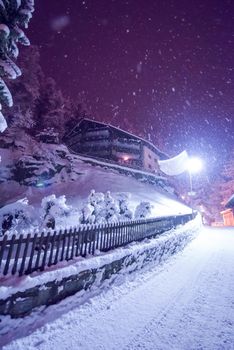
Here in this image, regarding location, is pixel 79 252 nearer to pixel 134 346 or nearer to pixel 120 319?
pixel 120 319

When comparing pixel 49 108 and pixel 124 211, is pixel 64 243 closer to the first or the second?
pixel 124 211

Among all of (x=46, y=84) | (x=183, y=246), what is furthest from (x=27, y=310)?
(x=46, y=84)

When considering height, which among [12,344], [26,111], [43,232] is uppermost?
[26,111]

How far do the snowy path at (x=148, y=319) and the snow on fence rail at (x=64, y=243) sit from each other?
108 centimetres

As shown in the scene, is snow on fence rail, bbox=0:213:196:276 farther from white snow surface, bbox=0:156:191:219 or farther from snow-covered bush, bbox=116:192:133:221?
white snow surface, bbox=0:156:191:219

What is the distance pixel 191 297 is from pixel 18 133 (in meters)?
26.2

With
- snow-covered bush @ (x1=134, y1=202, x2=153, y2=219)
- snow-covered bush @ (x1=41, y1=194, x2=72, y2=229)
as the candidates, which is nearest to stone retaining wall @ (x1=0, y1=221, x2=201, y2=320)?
snow-covered bush @ (x1=41, y1=194, x2=72, y2=229)

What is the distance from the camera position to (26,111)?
30844 millimetres

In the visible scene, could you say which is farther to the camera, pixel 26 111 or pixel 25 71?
pixel 25 71

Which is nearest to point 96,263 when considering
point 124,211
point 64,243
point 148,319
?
point 64,243

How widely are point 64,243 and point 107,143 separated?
116 feet

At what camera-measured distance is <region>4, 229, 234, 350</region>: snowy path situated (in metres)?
4.05

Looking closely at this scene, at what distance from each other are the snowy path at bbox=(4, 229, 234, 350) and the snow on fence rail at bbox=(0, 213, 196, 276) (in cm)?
108

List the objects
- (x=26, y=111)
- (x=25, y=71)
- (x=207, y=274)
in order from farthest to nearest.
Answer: (x=25, y=71) → (x=26, y=111) → (x=207, y=274)
